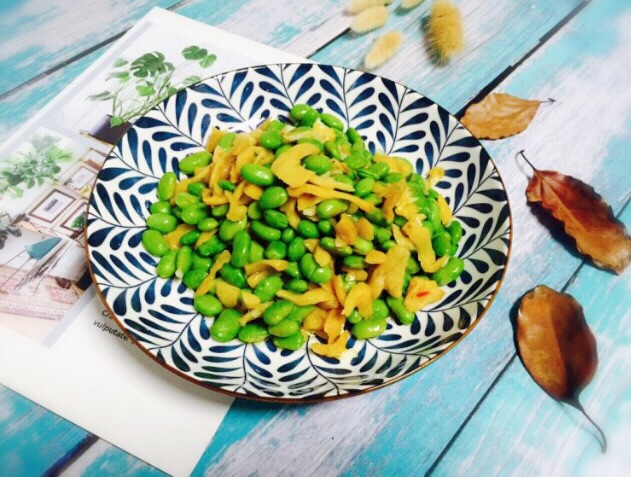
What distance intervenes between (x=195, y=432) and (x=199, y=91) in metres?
0.94

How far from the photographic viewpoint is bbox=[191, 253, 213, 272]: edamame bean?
1287mm

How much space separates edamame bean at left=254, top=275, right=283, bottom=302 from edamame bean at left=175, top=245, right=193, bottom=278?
0.72 ft

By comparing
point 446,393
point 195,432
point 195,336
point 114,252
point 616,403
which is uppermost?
point 114,252

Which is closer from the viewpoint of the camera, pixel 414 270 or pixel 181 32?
pixel 414 270

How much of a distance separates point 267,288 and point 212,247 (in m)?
0.20

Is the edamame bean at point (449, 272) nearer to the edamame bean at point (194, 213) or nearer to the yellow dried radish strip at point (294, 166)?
the yellow dried radish strip at point (294, 166)

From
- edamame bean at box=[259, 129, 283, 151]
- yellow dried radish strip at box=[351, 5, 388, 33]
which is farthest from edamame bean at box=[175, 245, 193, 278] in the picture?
yellow dried radish strip at box=[351, 5, 388, 33]

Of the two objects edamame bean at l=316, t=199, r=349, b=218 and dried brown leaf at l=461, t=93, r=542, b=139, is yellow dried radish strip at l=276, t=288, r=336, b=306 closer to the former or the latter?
edamame bean at l=316, t=199, r=349, b=218

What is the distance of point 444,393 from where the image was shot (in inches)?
50.6

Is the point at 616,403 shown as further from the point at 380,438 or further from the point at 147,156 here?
the point at 147,156

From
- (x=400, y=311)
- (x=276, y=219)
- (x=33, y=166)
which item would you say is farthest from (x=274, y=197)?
(x=33, y=166)

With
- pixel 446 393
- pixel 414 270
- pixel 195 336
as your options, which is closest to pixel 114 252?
pixel 195 336

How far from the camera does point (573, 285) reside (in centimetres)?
147

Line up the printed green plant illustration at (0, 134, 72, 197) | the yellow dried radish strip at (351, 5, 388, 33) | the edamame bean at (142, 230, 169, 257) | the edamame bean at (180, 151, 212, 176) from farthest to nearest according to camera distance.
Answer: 1. the yellow dried radish strip at (351, 5, 388, 33)
2. the printed green plant illustration at (0, 134, 72, 197)
3. the edamame bean at (180, 151, 212, 176)
4. the edamame bean at (142, 230, 169, 257)
